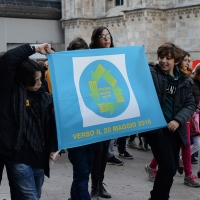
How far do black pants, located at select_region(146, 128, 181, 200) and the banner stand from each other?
22cm

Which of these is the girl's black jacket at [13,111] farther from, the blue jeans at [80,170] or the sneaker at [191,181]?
the sneaker at [191,181]

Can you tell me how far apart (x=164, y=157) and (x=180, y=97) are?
659 millimetres

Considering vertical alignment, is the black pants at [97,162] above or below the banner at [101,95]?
below

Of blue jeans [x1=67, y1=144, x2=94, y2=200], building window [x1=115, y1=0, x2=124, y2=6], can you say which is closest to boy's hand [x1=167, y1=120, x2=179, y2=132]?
blue jeans [x1=67, y1=144, x2=94, y2=200]

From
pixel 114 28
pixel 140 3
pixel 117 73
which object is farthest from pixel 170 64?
pixel 114 28

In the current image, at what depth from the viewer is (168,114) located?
15.7 ft

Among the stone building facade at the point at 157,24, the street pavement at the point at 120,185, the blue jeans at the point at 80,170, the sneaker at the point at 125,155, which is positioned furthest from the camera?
the stone building facade at the point at 157,24

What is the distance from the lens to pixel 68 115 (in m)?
4.05

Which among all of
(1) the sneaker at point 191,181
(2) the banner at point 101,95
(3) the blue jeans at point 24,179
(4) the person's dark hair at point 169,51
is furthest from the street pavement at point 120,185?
(4) the person's dark hair at point 169,51

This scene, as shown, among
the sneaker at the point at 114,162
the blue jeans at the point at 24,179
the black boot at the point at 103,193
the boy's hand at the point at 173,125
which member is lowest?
the sneaker at the point at 114,162

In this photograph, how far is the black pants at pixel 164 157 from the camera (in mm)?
4695

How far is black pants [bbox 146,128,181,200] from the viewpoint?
470 centimetres

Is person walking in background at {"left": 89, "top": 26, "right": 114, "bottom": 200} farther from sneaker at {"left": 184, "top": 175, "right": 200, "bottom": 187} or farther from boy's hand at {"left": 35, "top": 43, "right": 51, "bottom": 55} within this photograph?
sneaker at {"left": 184, "top": 175, "right": 200, "bottom": 187}

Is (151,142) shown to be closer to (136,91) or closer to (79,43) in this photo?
(136,91)
